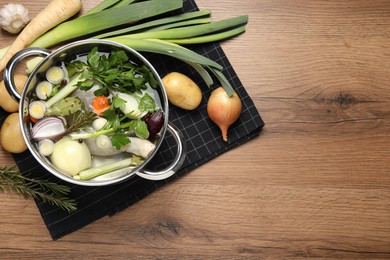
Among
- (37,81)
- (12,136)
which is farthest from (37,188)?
(37,81)

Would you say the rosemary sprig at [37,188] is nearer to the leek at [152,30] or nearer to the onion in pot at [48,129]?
the onion in pot at [48,129]

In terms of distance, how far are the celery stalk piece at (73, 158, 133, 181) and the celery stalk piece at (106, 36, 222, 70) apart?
25cm

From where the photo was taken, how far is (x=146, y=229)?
134cm

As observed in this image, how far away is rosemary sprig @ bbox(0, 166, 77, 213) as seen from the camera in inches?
49.9

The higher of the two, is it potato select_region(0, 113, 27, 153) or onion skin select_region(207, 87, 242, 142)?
potato select_region(0, 113, 27, 153)

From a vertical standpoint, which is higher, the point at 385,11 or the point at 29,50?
the point at 29,50

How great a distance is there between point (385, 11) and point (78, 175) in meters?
0.83

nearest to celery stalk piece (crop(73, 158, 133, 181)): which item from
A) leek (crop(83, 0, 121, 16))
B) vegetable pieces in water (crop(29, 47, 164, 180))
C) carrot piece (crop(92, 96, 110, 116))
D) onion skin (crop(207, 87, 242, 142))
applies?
vegetable pieces in water (crop(29, 47, 164, 180))

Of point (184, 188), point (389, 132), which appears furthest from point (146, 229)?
point (389, 132)

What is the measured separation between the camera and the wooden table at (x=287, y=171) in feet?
4.39

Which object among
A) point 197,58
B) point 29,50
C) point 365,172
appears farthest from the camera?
point 365,172

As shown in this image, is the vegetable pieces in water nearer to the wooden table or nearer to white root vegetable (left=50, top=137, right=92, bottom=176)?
white root vegetable (left=50, top=137, right=92, bottom=176)

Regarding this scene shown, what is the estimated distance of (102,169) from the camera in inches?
48.4

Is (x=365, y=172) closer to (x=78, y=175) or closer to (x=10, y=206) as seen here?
(x=78, y=175)
